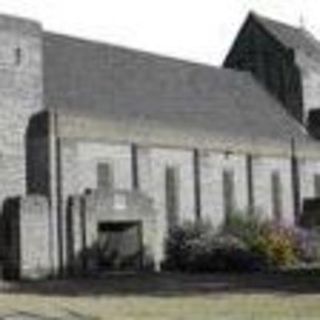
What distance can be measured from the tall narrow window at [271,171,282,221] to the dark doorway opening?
13.7 metres

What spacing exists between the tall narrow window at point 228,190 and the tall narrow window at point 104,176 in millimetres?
9028

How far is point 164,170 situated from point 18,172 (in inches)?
341

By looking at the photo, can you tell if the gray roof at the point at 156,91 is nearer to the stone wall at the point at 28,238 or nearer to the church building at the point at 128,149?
the church building at the point at 128,149

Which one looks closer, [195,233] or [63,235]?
[63,235]

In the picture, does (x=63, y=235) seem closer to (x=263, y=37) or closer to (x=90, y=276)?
(x=90, y=276)

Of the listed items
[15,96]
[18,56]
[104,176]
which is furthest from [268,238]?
[18,56]

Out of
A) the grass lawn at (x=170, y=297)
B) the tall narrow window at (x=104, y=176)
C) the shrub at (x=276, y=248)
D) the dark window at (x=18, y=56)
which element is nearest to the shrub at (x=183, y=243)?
the shrub at (x=276, y=248)

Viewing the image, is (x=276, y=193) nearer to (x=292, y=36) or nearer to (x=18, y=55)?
(x=292, y=36)

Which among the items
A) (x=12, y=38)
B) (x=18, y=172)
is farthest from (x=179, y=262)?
(x=12, y=38)

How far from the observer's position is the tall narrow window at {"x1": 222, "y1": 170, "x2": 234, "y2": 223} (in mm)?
53219

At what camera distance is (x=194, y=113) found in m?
54.1

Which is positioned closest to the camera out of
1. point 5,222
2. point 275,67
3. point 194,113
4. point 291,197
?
point 5,222

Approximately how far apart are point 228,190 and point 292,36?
18909 mm

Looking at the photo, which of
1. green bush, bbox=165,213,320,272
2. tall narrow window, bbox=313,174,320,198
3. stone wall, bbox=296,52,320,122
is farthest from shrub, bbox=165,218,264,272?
stone wall, bbox=296,52,320,122
